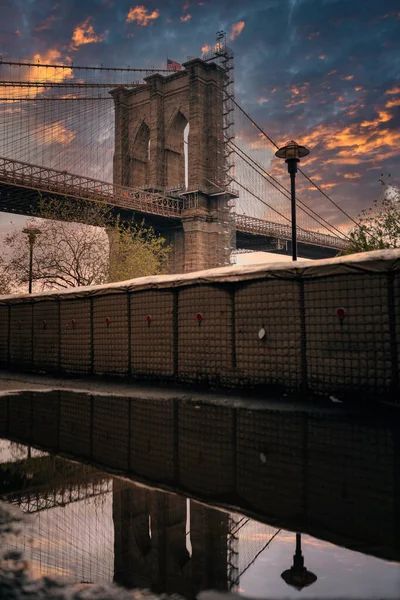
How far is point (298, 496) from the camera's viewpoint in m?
2.75

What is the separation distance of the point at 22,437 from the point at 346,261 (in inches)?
159

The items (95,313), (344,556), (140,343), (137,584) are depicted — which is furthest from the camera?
(95,313)

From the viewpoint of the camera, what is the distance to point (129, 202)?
149 ft

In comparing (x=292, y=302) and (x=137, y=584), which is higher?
(x=292, y=302)

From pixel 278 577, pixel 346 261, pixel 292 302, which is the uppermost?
pixel 346 261

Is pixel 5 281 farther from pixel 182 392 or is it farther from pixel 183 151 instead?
pixel 183 151

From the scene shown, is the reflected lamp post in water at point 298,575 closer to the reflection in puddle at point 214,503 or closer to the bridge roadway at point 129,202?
the reflection in puddle at point 214,503

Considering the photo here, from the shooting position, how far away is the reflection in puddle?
6.38ft

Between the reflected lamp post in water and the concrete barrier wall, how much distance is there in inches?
149

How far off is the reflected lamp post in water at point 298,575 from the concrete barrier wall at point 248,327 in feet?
12.4

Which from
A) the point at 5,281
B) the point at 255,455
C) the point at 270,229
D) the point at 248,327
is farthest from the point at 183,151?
the point at 255,455

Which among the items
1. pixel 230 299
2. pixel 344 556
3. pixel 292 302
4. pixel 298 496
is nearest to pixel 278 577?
pixel 344 556

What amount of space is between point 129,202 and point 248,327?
4028 centimetres

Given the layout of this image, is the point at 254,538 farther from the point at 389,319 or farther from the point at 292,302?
the point at 292,302
